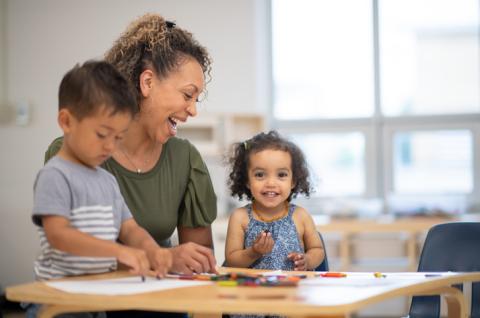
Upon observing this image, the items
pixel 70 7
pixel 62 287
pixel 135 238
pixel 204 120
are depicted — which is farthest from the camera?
pixel 70 7

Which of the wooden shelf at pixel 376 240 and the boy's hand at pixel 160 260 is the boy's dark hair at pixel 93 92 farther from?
the wooden shelf at pixel 376 240

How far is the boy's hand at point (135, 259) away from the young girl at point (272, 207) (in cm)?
70

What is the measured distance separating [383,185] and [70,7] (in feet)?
8.46

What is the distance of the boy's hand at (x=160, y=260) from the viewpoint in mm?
1684

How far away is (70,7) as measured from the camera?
5371 millimetres

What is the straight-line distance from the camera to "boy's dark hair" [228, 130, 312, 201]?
2.50 metres

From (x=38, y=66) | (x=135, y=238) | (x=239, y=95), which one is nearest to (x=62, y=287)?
(x=135, y=238)

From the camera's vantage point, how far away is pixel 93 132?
1.65 metres

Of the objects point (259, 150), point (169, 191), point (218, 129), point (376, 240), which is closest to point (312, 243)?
point (259, 150)

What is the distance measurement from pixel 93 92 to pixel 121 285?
416 mm

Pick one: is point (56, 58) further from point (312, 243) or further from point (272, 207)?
point (312, 243)

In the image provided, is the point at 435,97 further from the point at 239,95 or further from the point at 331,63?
the point at 239,95

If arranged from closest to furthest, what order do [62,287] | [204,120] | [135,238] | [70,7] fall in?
[62,287], [135,238], [204,120], [70,7]

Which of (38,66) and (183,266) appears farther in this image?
(38,66)
